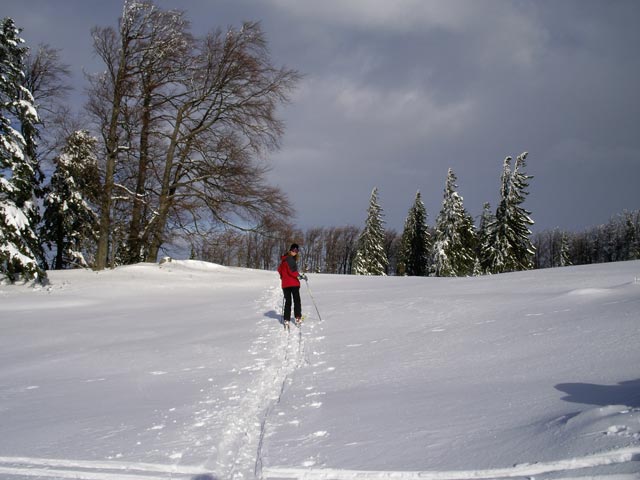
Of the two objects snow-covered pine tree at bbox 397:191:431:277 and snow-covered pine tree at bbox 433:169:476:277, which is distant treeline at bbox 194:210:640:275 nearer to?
snow-covered pine tree at bbox 397:191:431:277

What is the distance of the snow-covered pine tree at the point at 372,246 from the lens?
52625 millimetres

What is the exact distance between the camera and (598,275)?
11547 mm

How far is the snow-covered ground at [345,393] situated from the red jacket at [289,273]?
107 centimetres

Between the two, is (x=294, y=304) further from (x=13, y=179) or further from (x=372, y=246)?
(x=372, y=246)

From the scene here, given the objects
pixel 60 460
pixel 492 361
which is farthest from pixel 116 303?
pixel 492 361

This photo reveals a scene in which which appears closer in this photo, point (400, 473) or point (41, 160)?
point (400, 473)

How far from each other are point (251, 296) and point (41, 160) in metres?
15.6

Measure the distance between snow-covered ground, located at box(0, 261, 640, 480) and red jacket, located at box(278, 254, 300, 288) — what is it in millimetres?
1074

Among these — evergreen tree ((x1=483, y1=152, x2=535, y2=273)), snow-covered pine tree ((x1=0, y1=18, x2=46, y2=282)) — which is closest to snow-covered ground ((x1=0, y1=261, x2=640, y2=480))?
snow-covered pine tree ((x1=0, y1=18, x2=46, y2=282))

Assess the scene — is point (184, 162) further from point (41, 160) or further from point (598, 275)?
point (598, 275)

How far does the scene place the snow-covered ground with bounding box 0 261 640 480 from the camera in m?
3.27

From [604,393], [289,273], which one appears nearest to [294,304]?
[289,273]

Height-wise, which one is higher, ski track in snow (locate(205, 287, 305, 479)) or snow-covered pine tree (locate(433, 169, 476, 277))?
snow-covered pine tree (locate(433, 169, 476, 277))

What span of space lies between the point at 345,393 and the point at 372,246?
4820 centimetres
